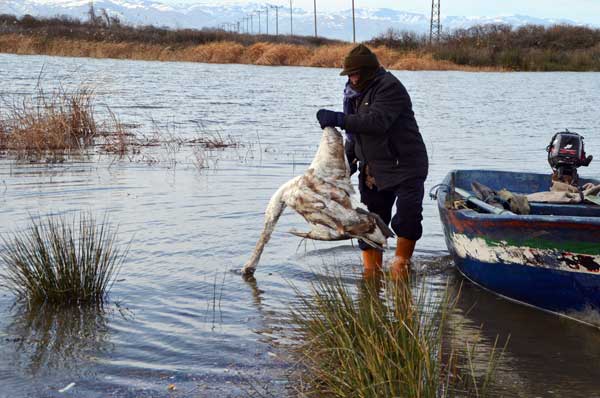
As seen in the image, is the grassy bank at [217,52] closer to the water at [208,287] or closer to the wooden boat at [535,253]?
the water at [208,287]

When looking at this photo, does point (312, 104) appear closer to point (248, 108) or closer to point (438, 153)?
point (248, 108)

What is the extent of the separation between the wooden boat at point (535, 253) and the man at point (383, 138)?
50 centimetres

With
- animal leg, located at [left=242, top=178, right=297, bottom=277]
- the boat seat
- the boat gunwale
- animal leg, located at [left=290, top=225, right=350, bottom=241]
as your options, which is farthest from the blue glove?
the boat seat

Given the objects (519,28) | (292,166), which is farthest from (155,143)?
(519,28)

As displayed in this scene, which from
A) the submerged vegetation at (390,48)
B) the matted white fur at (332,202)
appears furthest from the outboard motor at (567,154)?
the submerged vegetation at (390,48)

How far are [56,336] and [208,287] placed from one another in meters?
1.63

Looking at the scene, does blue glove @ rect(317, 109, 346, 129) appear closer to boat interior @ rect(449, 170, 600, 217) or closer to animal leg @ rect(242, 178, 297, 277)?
animal leg @ rect(242, 178, 297, 277)

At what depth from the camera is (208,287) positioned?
710 centimetres

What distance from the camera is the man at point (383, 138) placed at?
249 inches

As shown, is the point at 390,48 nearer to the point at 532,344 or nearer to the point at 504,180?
the point at 504,180

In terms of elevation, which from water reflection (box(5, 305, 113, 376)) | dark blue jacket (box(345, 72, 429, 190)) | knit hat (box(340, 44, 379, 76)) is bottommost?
water reflection (box(5, 305, 113, 376))

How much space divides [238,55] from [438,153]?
136 ft

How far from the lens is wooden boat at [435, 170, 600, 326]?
6016 millimetres

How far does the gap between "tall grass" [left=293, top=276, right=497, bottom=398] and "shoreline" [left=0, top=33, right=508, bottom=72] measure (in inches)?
1883
